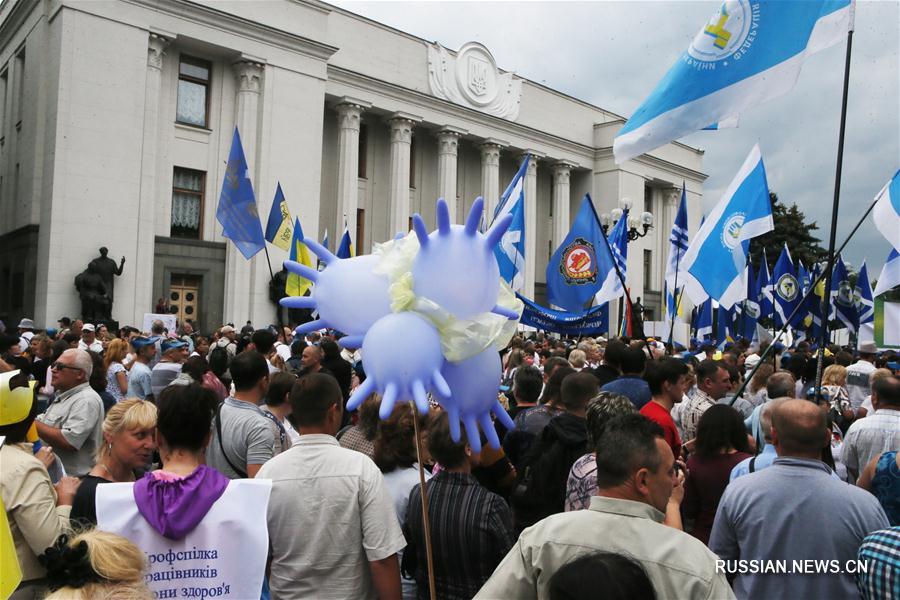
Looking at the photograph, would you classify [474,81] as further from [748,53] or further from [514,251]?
[748,53]

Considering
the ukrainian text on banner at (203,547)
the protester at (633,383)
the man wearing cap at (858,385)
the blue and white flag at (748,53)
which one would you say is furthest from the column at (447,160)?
the ukrainian text on banner at (203,547)

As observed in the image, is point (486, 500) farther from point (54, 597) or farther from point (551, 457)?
point (54, 597)

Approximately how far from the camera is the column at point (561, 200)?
1556 inches

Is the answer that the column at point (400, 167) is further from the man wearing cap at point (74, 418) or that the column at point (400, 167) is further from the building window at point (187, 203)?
the man wearing cap at point (74, 418)

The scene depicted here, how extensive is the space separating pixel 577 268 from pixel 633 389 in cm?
562

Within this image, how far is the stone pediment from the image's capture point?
33219 millimetres

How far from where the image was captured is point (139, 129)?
23.0m

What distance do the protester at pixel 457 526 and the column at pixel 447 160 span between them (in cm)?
3031

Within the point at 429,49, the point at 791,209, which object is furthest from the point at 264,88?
the point at 791,209

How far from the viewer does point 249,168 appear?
2520cm

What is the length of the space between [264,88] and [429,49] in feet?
33.1

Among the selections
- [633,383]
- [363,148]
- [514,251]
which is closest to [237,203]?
[514,251]

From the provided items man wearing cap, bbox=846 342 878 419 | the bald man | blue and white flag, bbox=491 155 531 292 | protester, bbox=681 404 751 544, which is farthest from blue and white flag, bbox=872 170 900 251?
the bald man

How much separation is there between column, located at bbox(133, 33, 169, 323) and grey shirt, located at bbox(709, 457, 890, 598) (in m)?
22.4
